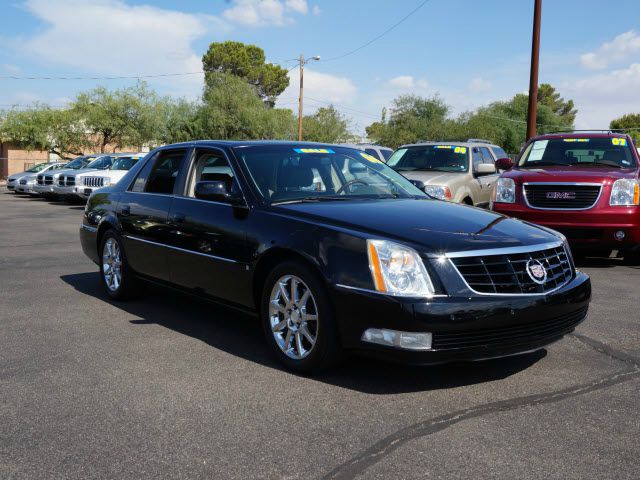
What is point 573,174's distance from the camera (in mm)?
8969

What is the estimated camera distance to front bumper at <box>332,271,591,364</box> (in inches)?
151

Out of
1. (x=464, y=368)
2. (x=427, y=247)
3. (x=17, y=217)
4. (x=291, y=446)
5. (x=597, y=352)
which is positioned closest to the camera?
(x=291, y=446)

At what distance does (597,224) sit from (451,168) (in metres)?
3.79

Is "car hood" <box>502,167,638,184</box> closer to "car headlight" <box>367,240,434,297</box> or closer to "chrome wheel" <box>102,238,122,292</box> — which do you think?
"chrome wheel" <box>102,238,122,292</box>

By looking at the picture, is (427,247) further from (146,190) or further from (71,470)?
(146,190)

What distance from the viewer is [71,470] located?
121 inches

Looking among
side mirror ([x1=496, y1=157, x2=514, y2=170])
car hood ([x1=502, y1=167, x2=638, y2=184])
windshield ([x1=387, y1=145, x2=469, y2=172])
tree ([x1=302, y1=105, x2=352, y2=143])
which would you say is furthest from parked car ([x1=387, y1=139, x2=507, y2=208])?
tree ([x1=302, y1=105, x2=352, y2=143])

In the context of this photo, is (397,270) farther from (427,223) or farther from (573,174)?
(573,174)

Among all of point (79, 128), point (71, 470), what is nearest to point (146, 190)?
point (71, 470)

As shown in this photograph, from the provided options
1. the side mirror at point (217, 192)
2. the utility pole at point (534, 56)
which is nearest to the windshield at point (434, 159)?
the utility pole at point (534, 56)

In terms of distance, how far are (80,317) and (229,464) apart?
135 inches

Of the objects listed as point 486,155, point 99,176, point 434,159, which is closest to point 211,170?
point 434,159

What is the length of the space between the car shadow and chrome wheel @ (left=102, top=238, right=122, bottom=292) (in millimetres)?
196

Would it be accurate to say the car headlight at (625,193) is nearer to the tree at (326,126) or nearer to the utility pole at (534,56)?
the utility pole at (534,56)
